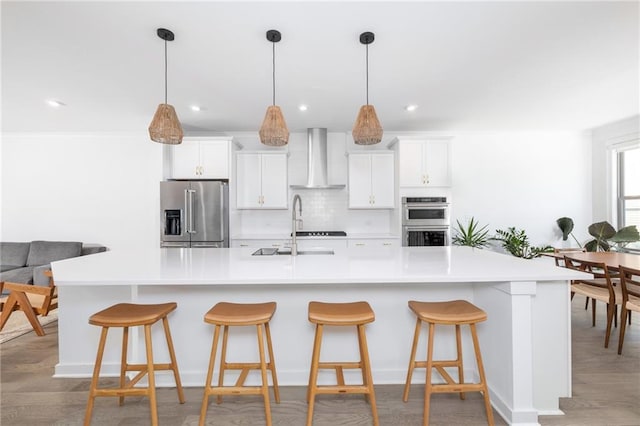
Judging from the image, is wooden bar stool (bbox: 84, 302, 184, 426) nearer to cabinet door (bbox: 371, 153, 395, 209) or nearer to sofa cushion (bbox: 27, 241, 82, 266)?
cabinet door (bbox: 371, 153, 395, 209)

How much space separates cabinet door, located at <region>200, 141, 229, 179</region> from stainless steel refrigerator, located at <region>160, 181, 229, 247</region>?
0.29 metres

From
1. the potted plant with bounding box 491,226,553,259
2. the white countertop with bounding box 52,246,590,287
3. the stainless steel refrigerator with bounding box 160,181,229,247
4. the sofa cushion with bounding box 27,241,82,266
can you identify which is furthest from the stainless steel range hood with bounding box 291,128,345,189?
the sofa cushion with bounding box 27,241,82,266

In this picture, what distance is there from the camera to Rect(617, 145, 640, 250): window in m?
4.34

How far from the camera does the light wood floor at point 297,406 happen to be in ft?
5.56

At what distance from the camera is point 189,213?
405cm

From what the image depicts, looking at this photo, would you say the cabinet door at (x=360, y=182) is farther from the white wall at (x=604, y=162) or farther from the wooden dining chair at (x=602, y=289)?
the white wall at (x=604, y=162)

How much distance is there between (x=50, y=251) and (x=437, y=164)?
6073mm

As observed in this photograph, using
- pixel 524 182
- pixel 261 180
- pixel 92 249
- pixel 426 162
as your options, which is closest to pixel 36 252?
pixel 92 249

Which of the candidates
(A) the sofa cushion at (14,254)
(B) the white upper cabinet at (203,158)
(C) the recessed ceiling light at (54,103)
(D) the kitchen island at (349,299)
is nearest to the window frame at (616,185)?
(D) the kitchen island at (349,299)

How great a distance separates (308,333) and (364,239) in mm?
2507

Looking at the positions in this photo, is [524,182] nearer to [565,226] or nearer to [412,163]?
[565,226]

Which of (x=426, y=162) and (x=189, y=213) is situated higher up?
(x=426, y=162)

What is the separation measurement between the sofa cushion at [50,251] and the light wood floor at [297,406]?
8.68ft

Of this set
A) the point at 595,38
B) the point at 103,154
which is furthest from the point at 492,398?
the point at 103,154
